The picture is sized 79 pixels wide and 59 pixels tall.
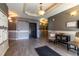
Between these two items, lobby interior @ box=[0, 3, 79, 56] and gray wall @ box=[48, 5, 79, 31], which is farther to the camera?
gray wall @ box=[48, 5, 79, 31]

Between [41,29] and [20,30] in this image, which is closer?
[20,30]

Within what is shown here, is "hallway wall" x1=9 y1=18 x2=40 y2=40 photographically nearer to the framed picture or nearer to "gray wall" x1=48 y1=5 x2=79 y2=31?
"gray wall" x1=48 y1=5 x2=79 y2=31

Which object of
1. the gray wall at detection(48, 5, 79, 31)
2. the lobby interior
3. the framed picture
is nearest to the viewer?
the lobby interior

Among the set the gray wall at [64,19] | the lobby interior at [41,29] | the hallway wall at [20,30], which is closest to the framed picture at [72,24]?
the lobby interior at [41,29]

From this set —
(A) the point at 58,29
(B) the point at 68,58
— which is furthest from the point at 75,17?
(B) the point at 68,58

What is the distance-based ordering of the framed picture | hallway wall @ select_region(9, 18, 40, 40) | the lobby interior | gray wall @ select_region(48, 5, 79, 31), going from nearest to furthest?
the lobby interior
the framed picture
gray wall @ select_region(48, 5, 79, 31)
hallway wall @ select_region(9, 18, 40, 40)

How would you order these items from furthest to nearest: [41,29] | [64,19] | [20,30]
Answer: [41,29], [20,30], [64,19]

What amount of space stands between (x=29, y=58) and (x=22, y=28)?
8689mm

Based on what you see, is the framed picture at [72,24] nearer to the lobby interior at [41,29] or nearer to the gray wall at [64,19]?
the lobby interior at [41,29]

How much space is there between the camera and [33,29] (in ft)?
37.7

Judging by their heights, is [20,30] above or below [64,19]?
below

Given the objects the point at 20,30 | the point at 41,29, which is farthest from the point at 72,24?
the point at 41,29

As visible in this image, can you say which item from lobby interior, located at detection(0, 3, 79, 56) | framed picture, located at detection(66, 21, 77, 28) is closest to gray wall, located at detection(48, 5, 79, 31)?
lobby interior, located at detection(0, 3, 79, 56)

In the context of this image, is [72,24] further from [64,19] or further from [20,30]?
[20,30]
